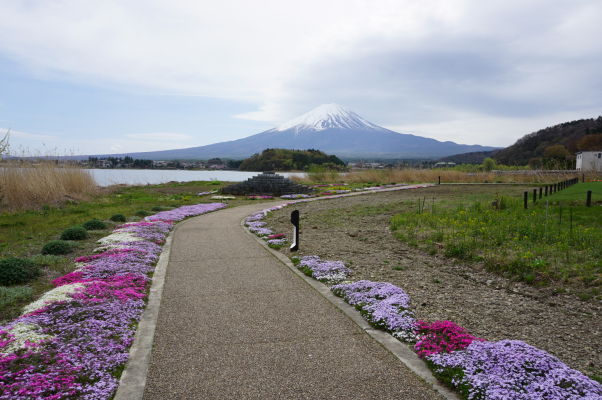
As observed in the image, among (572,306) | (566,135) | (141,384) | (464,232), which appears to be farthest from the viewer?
(566,135)

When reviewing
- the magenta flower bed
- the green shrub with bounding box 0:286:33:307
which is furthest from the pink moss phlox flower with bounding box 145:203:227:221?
the green shrub with bounding box 0:286:33:307

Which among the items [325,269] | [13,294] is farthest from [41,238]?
[325,269]

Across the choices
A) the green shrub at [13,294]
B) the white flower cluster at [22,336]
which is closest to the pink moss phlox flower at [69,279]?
the green shrub at [13,294]

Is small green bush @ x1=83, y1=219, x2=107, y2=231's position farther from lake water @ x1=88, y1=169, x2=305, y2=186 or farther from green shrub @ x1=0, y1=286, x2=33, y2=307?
lake water @ x1=88, y1=169, x2=305, y2=186

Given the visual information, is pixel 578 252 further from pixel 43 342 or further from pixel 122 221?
pixel 122 221

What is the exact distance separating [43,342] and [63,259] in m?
5.37

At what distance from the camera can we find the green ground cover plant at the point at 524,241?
25.8ft

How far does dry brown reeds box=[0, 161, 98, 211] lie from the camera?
19.4 meters

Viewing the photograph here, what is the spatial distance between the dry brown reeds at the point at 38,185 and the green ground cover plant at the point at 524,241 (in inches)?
727

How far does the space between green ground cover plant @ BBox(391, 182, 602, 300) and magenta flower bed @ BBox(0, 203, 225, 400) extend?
749cm

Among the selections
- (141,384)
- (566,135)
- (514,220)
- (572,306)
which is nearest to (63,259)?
(141,384)

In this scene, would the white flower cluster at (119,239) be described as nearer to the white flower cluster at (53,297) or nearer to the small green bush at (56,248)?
the small green bush at (56,248)

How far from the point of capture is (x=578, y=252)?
913 centimetres

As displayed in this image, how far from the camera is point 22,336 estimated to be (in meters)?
4.82
